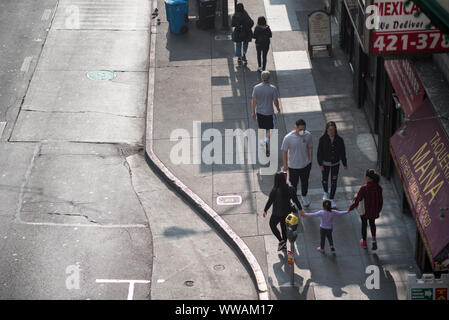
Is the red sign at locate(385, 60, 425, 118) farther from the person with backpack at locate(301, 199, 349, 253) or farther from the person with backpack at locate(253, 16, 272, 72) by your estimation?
the person with backpack at locate(253, 16, 272, 72)

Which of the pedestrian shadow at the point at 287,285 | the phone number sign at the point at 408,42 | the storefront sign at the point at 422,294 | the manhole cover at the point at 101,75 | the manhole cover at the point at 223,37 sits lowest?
the manhole cover at the point at 223,37

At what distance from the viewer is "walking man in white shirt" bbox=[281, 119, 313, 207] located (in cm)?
1471

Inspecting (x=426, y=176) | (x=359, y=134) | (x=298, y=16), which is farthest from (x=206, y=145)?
(x=298, y=16)

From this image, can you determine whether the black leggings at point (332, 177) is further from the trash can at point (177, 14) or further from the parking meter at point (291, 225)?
the trash can at point (177, 14)

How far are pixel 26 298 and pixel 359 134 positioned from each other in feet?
27.6

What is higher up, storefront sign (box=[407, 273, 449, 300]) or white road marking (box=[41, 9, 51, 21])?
storefront sign (box=[407, 273, 449, 300])

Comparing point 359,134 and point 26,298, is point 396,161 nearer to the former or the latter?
point 359,134

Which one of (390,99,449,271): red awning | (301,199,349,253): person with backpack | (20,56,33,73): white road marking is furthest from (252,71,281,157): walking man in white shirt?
(20,56,33,73): white road marking

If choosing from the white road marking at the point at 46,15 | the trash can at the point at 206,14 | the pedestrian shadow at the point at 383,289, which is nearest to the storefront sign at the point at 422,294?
the pedestrian shadow at the point at 383,289

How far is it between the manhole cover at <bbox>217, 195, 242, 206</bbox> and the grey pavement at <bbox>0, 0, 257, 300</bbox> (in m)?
0.61

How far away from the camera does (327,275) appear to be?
45.0ft

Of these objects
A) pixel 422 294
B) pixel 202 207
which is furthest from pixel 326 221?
pixel 202 207

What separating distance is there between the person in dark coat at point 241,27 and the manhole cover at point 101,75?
3.55m

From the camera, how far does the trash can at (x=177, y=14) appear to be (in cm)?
2392
